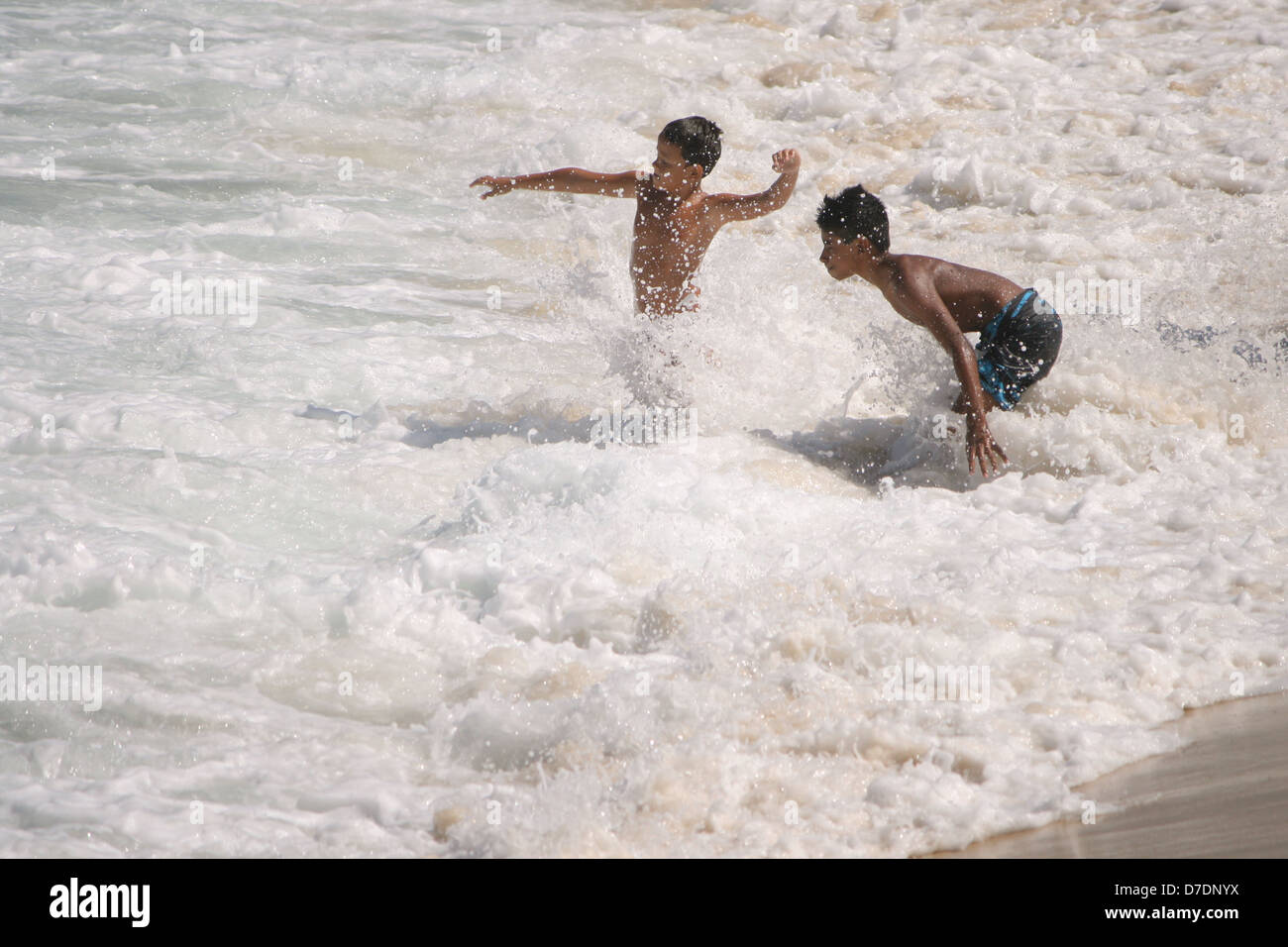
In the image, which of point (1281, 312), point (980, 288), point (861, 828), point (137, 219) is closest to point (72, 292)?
point (137, 219)

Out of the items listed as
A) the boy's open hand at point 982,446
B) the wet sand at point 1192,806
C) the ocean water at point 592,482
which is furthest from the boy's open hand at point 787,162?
the wet sand at point 1192,806

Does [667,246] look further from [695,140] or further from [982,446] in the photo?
[982,446]

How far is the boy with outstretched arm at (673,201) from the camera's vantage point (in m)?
5.64

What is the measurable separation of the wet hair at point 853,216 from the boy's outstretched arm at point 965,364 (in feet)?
0.98

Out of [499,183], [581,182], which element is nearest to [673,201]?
[581,182]

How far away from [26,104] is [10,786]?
9596mm

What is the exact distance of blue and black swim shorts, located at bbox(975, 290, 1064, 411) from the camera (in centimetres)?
549

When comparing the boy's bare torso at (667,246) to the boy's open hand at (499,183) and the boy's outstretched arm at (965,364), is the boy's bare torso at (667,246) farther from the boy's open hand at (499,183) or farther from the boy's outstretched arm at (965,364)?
the boy's outstretched arm at (965,364)

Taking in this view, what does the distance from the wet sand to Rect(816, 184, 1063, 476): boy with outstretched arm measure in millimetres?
1876

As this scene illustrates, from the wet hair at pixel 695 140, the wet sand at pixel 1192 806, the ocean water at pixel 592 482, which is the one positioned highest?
the wet hair at pixel 695 140

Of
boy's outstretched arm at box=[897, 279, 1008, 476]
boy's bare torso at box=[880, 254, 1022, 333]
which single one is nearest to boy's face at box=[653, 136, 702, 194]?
boy's bare torso at box=[880, 254, 1022, 333]

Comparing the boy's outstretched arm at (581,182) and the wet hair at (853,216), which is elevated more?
the boy's outstretched arm at (581,182)

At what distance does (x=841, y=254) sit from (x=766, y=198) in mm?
538

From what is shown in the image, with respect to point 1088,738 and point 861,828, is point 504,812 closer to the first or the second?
point 861,828
